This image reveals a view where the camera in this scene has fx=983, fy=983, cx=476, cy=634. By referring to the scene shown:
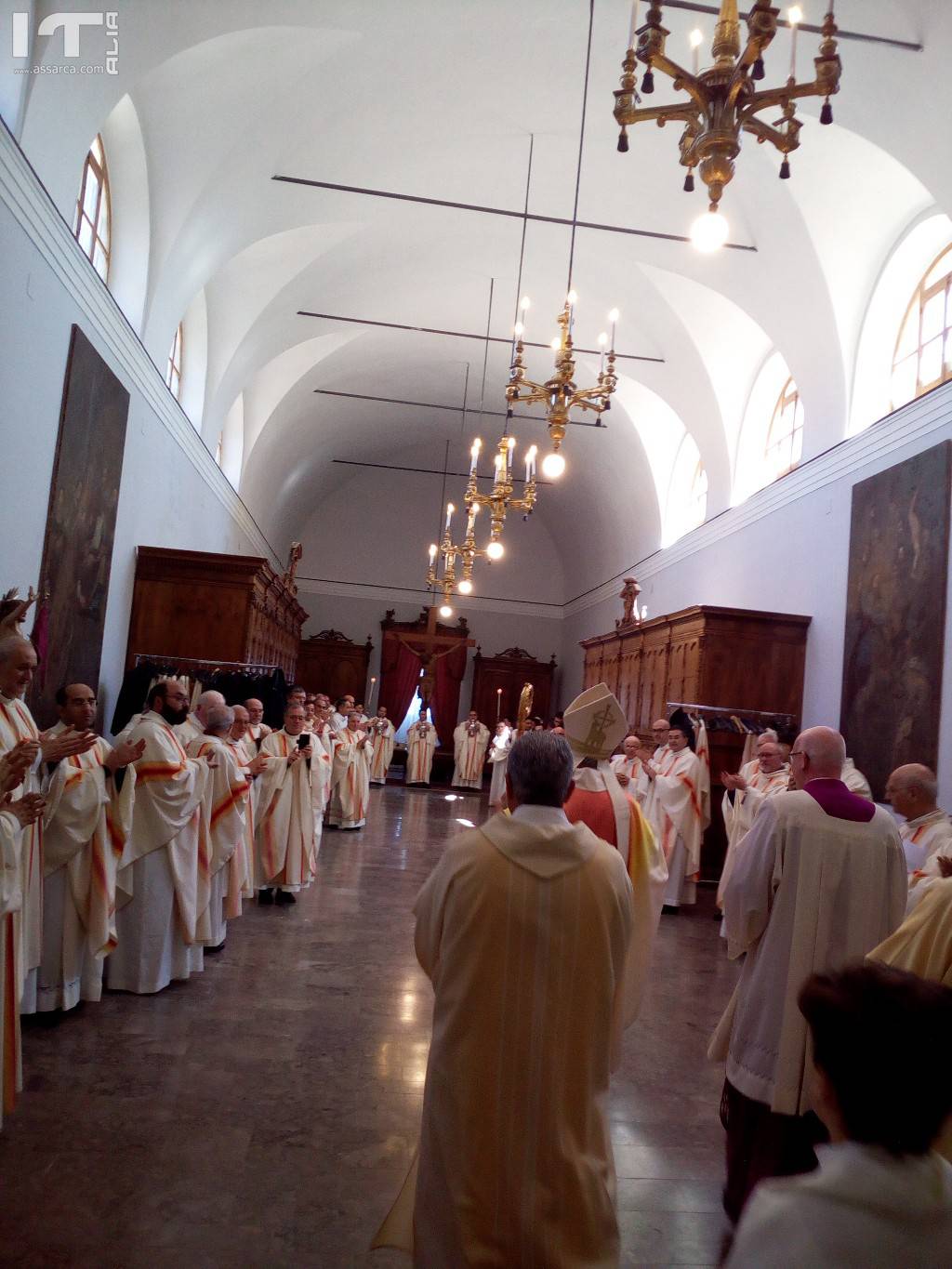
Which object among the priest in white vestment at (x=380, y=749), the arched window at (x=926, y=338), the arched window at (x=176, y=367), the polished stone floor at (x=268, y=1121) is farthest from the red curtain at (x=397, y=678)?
the polished stone floor at (x=268, y=1121)

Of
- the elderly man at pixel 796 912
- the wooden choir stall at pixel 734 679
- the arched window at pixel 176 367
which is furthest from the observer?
the arched window at pixel 176 367

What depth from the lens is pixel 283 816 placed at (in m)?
8.96

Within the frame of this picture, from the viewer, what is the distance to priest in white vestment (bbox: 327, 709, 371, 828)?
13602 millimetres

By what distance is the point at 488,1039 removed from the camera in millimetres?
2600

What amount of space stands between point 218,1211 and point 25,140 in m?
6.56

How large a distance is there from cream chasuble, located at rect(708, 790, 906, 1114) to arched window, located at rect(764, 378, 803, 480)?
988 cm

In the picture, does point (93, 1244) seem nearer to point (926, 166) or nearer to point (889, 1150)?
point (889, 1150)

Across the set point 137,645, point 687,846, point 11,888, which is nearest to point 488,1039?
point 11,888

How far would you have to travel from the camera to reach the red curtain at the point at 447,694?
27.2 metres

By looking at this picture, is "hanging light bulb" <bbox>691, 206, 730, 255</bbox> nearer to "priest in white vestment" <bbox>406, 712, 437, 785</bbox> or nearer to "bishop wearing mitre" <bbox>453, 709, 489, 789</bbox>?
"priest in white vestment" <bbox>406, 712, 437, 785</bbox>

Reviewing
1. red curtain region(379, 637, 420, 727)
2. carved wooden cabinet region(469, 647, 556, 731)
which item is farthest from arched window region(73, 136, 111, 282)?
carved wooden cabinet region(469, 647, 556, 731)

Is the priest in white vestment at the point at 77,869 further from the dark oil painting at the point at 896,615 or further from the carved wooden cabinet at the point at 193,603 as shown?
the dark oil painting at the point at 896,615

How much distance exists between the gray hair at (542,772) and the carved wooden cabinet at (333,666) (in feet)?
78.6

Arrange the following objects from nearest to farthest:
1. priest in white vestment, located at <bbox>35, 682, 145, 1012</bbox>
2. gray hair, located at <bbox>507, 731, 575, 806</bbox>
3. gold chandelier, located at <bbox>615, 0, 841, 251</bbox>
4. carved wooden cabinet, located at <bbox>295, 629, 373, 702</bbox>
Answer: gray hair, located at <bbox>507, 731, 575, 806</bbox>
gold chandelier, located at <bbox>615, 0, 841, 251</bbox>
priest in white vestment, located at <bbox>35, 682, 145, 1012</bbox>
carved wooden cabinet, located at <bbox>295, 629, 373, 702</bbox>
